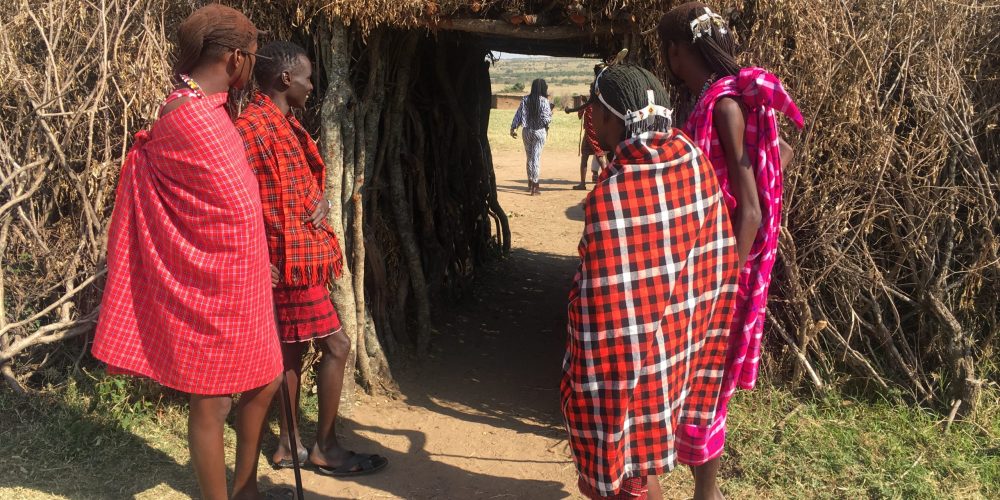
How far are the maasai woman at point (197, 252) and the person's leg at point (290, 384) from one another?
68 centimetres

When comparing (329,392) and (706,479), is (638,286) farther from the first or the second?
(329,392)

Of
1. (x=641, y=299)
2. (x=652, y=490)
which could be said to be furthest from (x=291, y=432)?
(x=641, y=299)

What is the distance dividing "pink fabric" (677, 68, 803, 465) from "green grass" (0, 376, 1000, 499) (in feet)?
3.30

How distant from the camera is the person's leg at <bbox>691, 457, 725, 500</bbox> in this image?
2.88m

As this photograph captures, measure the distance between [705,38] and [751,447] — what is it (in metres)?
2.09

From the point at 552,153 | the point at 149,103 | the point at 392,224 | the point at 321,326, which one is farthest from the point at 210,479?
the point at 552,153

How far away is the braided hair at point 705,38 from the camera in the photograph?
8.55 ft

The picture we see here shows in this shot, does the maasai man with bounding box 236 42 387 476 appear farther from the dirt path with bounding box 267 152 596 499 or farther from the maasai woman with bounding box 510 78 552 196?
the maasai woman with bounding box 510 78 552 196

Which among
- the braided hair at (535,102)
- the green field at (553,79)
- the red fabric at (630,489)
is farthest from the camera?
the green field at (553,79)

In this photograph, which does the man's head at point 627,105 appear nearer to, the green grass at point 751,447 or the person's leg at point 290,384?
the person's leg at point 290,384

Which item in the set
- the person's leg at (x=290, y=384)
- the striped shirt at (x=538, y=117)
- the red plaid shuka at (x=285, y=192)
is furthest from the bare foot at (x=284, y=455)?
the striped shirt at (x=538, y=117)

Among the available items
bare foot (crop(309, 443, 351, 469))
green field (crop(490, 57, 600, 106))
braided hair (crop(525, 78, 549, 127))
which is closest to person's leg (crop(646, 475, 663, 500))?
bare foot (crop(309, 443, 351, 469))

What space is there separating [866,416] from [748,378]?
1.59 meters

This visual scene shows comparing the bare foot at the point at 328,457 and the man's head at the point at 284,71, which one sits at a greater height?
the man's head at the point at 284,71
